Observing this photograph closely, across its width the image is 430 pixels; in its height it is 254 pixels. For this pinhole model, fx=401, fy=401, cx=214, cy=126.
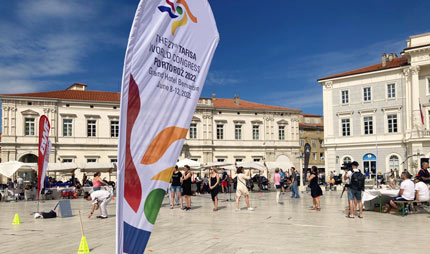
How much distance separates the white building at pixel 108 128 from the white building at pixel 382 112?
10.5 m

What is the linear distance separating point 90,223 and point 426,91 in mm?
33251

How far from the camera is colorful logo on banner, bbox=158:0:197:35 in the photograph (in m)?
2.95

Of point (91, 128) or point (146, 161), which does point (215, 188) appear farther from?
point (91, 128)

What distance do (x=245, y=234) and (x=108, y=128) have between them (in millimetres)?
37846

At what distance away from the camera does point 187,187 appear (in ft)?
50.0

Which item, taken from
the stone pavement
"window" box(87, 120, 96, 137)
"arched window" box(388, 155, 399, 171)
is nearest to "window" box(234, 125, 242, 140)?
"window" box(87, 120, 96, 137)

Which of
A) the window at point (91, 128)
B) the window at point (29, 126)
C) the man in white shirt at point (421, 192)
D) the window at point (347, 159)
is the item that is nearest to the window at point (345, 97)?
the window at point (347, 159)

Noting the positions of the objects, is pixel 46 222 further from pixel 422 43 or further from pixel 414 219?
pixel 422 43

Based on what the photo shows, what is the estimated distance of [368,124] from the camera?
3941cm

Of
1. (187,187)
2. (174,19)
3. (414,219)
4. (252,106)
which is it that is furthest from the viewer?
(252,106)

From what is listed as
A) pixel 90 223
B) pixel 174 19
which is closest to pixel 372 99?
pixel 90 223

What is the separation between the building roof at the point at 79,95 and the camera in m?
42.5

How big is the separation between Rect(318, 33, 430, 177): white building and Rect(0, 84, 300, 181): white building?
1048 cm

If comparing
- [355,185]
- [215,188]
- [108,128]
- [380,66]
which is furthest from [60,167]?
[380,66]
